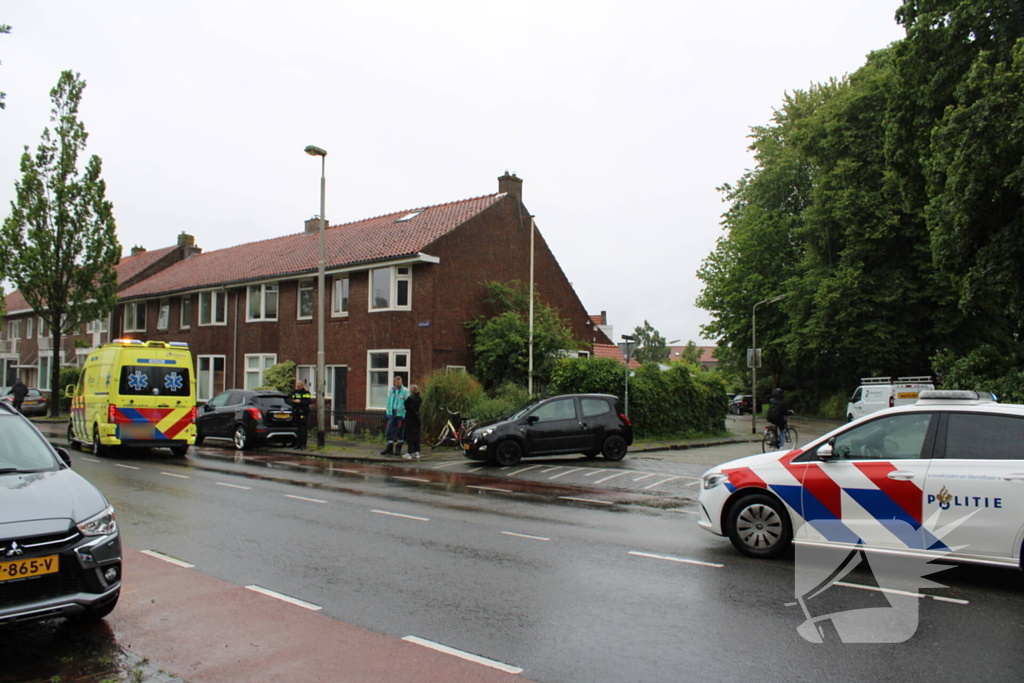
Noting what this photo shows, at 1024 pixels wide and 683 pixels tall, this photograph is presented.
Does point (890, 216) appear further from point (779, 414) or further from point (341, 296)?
point (341, 296)

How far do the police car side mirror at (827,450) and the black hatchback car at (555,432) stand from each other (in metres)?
9.70

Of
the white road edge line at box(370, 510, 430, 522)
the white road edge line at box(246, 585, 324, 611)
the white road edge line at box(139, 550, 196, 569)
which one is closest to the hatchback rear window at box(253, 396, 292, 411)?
A: the white road edge line at box(370, 510, 430, 522)

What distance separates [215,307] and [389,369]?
11.5 m

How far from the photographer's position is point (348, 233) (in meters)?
30.1

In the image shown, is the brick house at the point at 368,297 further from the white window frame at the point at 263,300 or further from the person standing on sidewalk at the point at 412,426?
the person standing on sidewalk at the point at 412,426

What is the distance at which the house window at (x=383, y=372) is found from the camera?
2472 cm

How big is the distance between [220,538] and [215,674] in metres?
4.21

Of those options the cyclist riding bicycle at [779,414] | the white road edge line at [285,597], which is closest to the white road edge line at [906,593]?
the white road edge line at [285,597]

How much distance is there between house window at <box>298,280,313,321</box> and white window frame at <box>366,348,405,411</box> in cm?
412

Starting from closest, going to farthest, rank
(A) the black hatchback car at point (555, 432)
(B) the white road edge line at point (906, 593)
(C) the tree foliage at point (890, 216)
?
(B) the white road edge line at point (906, 593) < (A) the black hatchback car at point (555, 432) < (C) the tree foliage at point (890, 216)

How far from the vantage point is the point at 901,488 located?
6840 mm

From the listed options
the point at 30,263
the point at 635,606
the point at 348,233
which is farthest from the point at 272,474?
the point at 30,263

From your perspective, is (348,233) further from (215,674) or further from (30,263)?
(215,674)

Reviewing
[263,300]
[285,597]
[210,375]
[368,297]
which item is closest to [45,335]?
[210,375]
